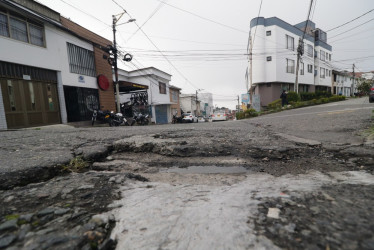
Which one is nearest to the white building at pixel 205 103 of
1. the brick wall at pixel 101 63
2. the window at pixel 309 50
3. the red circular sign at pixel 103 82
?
the window at pixel 309 50

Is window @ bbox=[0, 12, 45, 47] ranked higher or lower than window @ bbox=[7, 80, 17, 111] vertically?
higher

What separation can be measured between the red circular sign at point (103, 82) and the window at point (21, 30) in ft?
11.1

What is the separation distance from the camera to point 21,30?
7664 mm

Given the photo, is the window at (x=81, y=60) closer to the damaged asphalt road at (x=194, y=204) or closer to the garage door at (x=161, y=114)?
the damaged asphalt road at (x=194, y=204)

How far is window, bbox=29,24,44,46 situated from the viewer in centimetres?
802

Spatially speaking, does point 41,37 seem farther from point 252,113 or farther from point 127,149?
point 252,113

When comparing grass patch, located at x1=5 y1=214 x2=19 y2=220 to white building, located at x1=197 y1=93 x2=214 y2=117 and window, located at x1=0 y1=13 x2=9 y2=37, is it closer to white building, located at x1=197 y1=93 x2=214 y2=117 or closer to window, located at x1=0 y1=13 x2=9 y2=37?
window, located at x1=0 y1=13 x2=9 y2=37

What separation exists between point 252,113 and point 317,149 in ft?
34.7

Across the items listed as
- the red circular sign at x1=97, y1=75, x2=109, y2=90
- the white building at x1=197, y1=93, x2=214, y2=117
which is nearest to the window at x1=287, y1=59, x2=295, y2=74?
the red circular sign at x1=97, y1=75, x2=109, y2=90

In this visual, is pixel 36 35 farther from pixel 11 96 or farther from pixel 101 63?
pixel 101 63

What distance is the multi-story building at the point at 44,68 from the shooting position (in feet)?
23.2

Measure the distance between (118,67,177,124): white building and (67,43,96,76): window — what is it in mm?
5204

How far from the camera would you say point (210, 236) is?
0.77 metres

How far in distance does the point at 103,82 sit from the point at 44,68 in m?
3.69
